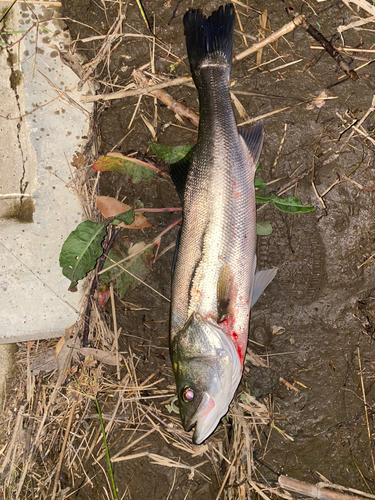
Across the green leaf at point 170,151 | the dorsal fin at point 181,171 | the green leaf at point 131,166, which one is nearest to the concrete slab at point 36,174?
the green leaf at point 131,166

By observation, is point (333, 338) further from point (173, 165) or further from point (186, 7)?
point (186, 7)

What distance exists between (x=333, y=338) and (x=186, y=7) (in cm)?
359

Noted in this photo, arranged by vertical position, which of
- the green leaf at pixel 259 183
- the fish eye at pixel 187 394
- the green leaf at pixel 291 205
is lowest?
the fish eye at pixel 187 394

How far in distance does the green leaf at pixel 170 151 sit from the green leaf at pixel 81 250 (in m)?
0.90

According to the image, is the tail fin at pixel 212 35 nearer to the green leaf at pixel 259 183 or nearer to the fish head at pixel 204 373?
the green leaf at pixel 259 183

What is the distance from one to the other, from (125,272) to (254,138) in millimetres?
1826

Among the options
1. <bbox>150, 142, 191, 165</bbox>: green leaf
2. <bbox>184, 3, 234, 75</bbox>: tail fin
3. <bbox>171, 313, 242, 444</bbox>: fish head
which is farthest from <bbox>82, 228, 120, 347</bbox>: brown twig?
<bbox>184, 3, 234, 75</bbox>: tail fin

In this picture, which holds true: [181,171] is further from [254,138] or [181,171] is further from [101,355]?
[101,355]

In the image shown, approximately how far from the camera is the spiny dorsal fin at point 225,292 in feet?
10.1

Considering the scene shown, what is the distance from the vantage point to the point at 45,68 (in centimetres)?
388

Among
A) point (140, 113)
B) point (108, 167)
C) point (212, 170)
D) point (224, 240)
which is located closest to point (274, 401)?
point (224, 240)

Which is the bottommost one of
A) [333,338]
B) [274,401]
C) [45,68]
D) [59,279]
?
[274,401]

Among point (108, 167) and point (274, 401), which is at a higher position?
point (108, 167)

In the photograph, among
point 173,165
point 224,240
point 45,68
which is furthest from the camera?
point 45,68
